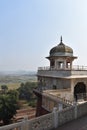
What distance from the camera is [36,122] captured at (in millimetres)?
10570

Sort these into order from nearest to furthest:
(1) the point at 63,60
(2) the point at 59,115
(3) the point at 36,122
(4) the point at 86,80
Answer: (3) the point at 36,122
(2) the point at 59,115
(4) the point at 86,80
(1) the point at 63,60

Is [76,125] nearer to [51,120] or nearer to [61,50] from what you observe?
[51,120]

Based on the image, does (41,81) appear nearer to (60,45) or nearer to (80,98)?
(60,45)

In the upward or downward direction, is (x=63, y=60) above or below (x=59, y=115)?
above

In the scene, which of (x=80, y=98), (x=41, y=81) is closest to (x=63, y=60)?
(x=41, y=81)

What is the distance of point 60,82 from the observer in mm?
24344

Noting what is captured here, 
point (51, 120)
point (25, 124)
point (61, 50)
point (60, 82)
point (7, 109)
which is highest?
point (61, 50)

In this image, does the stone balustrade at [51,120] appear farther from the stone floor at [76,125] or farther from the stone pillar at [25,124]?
the stone floor at [76,125]

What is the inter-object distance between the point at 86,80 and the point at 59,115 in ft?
43.3

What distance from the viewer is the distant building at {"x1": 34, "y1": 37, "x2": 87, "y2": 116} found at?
2088 centimetres

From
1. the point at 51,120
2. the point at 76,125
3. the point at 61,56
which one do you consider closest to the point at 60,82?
the point at 61,56

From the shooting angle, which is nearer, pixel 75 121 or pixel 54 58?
pixel 75 121

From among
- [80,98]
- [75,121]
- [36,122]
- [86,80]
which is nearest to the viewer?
[36,122]

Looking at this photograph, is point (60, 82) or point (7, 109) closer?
point (60, 82)
